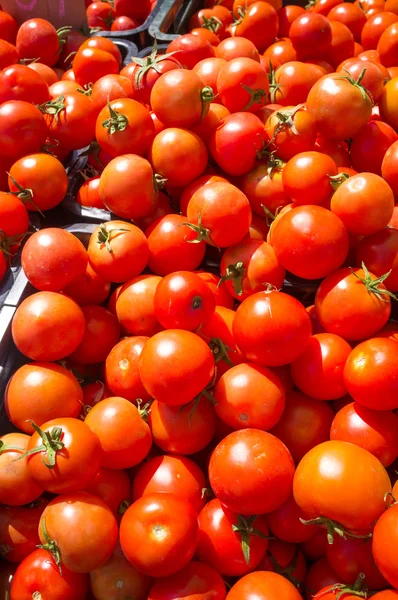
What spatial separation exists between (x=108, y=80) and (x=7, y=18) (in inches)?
40.0

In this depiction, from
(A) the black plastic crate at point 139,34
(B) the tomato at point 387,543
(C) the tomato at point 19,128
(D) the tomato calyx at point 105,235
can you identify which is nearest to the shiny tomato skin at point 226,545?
(B) the tomato at point 387,543

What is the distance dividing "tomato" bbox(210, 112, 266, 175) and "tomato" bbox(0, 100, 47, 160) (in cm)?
71

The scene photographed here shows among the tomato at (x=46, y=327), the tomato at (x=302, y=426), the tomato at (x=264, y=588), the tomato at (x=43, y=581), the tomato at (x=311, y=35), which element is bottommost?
the tomato at (x=43, y=581)

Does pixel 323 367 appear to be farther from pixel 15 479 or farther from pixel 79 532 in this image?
pixel 15 479

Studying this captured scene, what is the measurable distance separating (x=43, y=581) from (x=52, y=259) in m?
0.92

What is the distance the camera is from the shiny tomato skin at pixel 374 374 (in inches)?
55.0

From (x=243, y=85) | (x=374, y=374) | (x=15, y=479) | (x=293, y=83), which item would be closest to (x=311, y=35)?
(x=293, y=83)

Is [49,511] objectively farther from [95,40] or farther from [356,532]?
[95,40]

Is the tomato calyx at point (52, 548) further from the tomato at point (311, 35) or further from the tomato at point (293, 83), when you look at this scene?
the tomato at point (311, 35)

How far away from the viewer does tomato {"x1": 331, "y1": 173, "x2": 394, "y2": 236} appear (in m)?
1.63

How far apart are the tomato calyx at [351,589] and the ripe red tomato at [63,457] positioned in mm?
675

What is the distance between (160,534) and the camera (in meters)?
1.25

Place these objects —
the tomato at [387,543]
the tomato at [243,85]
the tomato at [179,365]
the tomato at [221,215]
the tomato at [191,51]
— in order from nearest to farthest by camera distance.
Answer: the tomato at [387,543] → the tomato at [179,365] → the tomato at [221,215] → the tomato at [243,85] → the tomato at [191,51]

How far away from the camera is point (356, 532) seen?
4.19 feet
